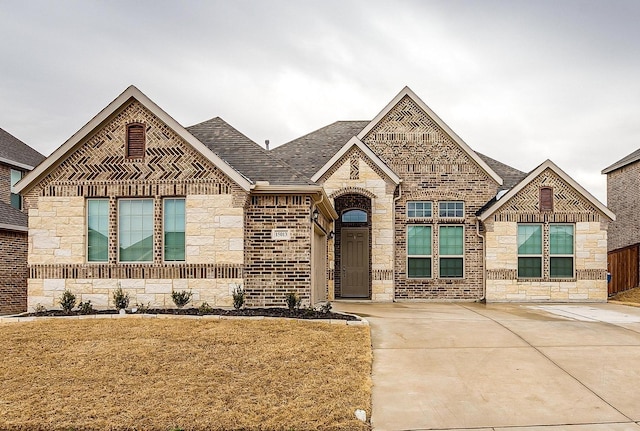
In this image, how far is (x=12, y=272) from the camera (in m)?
22.0

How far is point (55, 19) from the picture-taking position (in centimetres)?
1433

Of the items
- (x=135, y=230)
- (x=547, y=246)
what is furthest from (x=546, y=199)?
(x=135, y=230)

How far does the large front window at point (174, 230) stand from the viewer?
533 inches

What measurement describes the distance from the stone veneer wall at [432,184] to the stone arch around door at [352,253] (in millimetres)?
1300

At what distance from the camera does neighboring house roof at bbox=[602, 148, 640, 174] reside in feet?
85.1

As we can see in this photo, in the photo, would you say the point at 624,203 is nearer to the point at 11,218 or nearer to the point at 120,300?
the point at 120,300

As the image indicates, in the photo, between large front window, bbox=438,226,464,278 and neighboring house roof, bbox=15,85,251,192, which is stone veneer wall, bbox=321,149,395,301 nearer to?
large front window, bbox=438,226,464,278

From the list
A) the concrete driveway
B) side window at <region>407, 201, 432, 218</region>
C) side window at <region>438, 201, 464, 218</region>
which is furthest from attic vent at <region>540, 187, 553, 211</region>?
the concrete driveway

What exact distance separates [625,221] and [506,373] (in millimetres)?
22373

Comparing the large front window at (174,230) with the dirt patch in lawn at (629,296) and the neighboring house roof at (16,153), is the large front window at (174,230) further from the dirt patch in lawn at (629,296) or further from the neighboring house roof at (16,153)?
the dirt patch in lawn at (629,296)

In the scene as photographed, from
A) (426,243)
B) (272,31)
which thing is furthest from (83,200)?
(426,243)

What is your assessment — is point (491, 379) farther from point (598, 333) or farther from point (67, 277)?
point (67, 277)

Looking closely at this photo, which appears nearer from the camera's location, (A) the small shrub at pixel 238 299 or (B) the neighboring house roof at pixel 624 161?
(A) the small shrub at pixel 238 299

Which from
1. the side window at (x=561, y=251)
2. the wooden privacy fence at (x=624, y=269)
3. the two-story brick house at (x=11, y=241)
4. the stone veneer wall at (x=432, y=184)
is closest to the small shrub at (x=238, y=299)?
the stone veneer wall at (x=432, y=184)
